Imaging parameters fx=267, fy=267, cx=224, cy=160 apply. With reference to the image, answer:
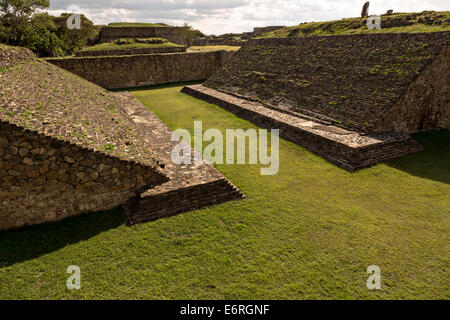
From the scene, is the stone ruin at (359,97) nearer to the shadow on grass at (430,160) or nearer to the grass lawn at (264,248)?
the shadow on grass at (430,160)

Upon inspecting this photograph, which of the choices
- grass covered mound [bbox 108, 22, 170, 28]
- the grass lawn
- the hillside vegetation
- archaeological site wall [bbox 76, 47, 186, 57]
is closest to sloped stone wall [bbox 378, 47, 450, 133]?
the hillside vegetation

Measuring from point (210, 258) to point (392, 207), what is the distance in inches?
193

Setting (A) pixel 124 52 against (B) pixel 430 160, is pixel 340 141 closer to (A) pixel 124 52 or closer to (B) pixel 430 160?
(B) pixel 430 160

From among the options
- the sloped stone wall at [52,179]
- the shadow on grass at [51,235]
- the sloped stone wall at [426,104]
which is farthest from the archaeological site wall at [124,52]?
the sloped stone wall at [426,104]

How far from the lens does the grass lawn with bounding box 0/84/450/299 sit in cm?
472

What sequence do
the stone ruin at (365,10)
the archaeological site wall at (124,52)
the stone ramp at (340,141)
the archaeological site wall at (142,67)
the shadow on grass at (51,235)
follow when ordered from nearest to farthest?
the shadow on grass at (51,235) < the stone ramp at (340,141) < the stone ruin at (365,10) < the archaeological site wall at (142,67) < the archaeological site wall at (124,52)

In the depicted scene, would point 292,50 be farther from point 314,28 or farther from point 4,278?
point 4,278

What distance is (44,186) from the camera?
593 cm

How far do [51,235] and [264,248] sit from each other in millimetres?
4637

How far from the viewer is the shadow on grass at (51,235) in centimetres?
537

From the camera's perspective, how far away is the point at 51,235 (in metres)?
5.84

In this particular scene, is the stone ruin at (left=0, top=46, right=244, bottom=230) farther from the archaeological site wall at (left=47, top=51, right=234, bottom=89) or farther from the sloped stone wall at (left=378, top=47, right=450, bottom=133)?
the archaeological site wall at (left=47, top=51, right=234, bottom=89)

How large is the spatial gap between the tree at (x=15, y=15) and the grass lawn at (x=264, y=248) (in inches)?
1044

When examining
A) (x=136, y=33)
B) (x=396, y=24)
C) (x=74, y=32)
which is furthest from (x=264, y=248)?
(x=74, y=32)
